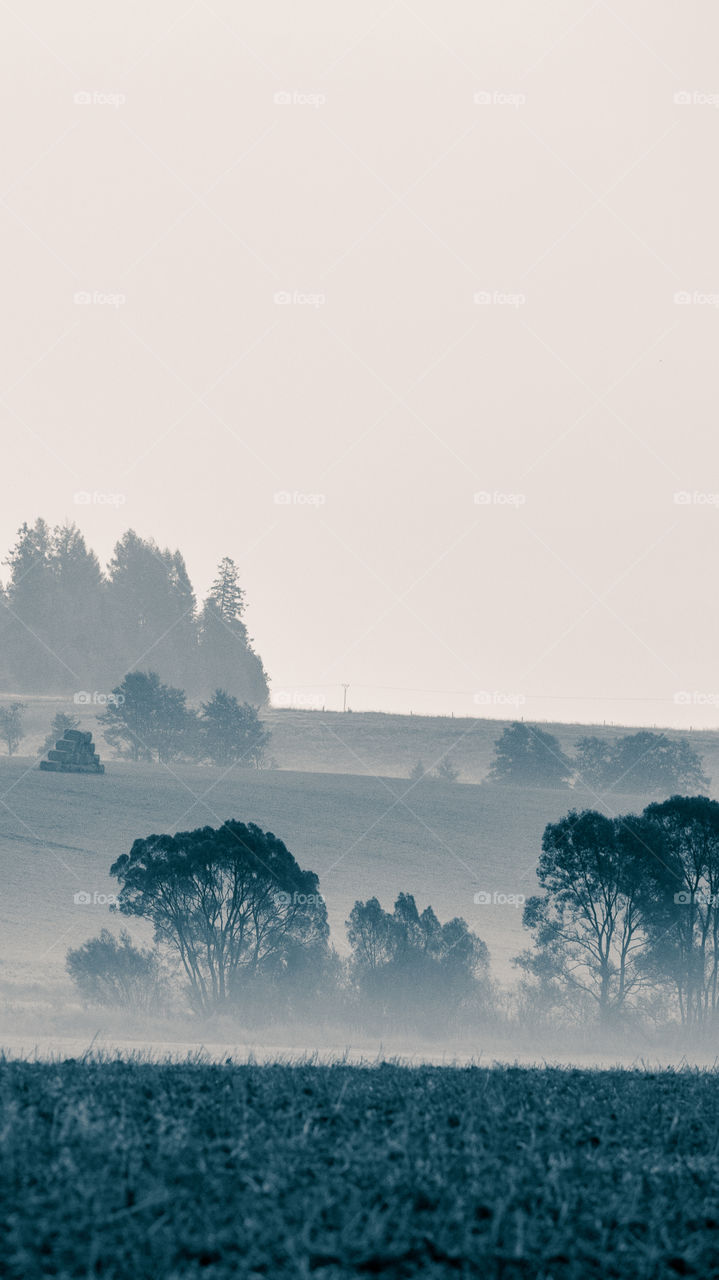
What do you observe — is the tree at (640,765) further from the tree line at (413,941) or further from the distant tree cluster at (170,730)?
the tree line at (413,941)

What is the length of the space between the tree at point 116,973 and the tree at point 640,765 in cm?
7117

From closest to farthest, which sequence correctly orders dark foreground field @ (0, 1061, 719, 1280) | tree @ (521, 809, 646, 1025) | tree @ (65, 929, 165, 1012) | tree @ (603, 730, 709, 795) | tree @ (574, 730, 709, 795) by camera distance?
dark foreground field @ (0, 1061, 719, 1280)
tree @ (65, 929, 165, 1012)
tree @ (521, 809, 646, 1025)
tree @ (603, 730, 709, 795)
tree @ (574, 730, 709, 795)

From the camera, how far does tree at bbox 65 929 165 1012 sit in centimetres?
4728

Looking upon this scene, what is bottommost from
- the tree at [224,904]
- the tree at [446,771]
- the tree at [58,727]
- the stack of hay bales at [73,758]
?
the tree at [224,904]

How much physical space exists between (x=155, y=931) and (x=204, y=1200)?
143 ft

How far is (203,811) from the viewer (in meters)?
84.2

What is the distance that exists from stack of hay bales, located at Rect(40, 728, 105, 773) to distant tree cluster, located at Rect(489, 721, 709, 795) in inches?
1564

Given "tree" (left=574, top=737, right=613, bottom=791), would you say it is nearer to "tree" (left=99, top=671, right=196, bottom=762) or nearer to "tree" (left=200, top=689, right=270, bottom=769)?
"tree" (left=200, top=689, right=270, bottom=769)

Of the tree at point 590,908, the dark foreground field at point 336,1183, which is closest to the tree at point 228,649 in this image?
the tree at point 590,908

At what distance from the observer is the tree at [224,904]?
4791cm

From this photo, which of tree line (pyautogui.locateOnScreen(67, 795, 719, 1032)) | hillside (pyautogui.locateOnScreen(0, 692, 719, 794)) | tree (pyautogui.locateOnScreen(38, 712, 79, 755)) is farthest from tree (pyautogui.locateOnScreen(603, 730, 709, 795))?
tree line (pyautogui.locateOnScreen(67, 795, 719, 1032))

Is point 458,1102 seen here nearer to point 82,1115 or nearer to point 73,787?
point 82,1115

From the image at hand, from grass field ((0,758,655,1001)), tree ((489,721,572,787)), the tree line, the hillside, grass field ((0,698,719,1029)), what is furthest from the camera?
the hillside

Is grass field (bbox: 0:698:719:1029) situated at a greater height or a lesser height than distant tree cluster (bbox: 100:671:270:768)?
lesser
